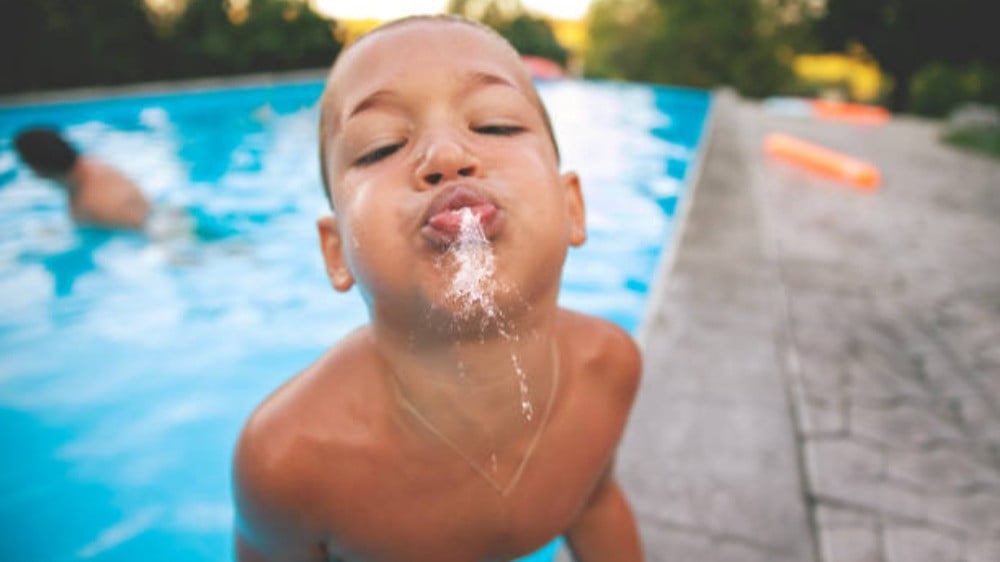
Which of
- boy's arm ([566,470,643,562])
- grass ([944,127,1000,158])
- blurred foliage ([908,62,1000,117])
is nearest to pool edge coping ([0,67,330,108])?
boy's arm ([566,470,643,562])

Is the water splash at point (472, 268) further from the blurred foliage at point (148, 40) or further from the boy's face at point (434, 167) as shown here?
the blurred foliage at point (148, 40)

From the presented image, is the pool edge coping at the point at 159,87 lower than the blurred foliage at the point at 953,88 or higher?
higher

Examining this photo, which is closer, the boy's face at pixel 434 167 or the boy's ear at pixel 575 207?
the boy's face at pixel 434 167

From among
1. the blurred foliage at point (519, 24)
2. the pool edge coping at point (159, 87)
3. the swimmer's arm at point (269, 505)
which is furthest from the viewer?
the blurred foliage at point (519, 24)

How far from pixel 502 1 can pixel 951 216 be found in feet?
88.1

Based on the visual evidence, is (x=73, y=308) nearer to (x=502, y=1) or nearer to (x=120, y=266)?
(x=120, y=266)

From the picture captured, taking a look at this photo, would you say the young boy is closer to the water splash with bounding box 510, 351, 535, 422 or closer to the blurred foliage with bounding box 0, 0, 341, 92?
the water splash with bounding box 510, 351, 535, 422

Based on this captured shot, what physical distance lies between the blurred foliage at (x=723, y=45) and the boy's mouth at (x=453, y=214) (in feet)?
102

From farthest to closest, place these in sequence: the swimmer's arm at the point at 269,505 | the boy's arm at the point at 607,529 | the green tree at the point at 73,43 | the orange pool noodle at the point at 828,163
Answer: the green tree at the point at 73,43, the orange pool noodle at the point at 828,163, the boy's arm at the point at 607,529, the swimmer's arm at the point at 269,505

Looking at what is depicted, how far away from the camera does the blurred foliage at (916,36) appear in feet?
79.5

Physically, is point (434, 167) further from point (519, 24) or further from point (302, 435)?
point (519, 24)

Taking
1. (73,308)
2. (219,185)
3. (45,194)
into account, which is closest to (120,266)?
(73,308)

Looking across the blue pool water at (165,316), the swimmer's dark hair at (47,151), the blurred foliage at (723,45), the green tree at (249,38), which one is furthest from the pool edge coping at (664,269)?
the blurred foliage at (723,45)

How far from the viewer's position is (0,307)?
17.7 feet
